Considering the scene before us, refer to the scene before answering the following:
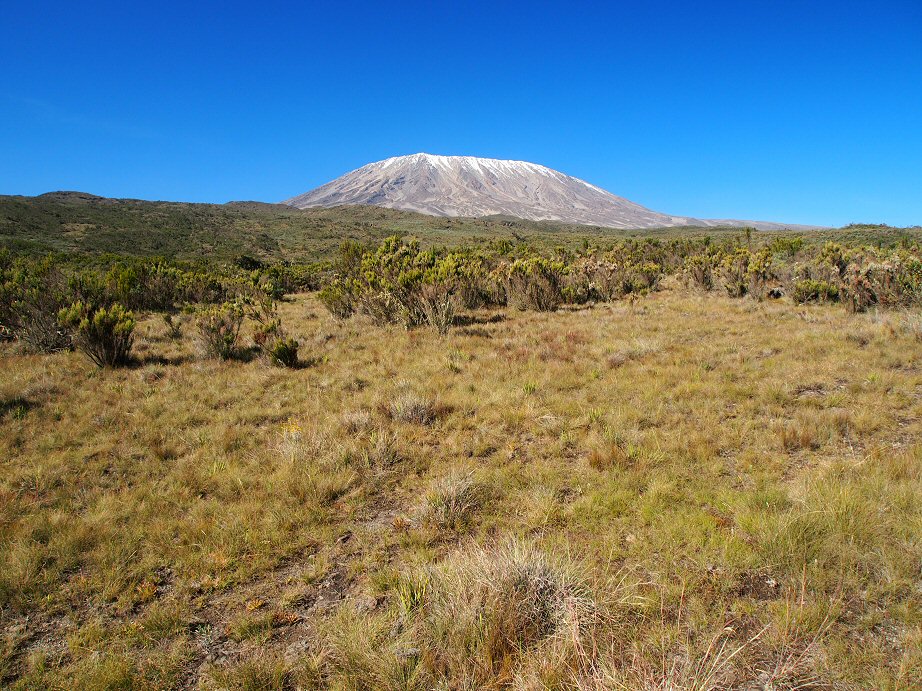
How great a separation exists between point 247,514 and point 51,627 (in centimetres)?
120

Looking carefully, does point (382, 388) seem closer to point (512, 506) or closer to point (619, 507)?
point (512, 506)

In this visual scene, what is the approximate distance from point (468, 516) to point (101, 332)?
313 inches

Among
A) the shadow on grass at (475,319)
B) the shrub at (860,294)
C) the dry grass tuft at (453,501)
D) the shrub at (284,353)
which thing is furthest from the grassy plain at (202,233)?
the dry grass tuft at (453,501)

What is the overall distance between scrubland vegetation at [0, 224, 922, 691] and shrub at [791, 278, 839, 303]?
4848mm

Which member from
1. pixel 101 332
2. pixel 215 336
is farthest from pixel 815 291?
pixel 101 332

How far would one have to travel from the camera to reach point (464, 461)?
13.8 ft

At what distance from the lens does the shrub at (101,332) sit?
7.34m

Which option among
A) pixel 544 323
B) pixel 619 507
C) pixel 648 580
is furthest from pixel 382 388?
pixel 544 323

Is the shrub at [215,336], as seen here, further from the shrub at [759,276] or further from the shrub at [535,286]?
Result: the shrub at [759,276]

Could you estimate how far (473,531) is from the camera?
3160 millimetres

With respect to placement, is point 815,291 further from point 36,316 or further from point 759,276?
point 36,316

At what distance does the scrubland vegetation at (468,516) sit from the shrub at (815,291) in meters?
4.85

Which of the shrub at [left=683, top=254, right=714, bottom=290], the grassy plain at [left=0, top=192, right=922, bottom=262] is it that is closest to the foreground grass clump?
the shrub at [left=683, top=254, right=714, bottom=290]

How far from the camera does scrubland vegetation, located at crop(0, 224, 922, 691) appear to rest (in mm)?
2088
